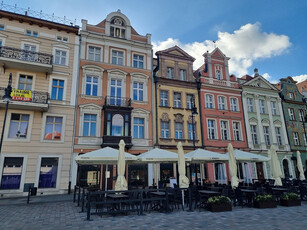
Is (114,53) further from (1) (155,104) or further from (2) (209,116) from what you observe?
(2) (209,116)

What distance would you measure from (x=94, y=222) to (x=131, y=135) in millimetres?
12066

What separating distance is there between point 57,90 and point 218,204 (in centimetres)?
1599

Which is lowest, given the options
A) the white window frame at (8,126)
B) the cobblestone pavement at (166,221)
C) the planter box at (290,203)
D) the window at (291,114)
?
the cobblestone pavement at (166,221)

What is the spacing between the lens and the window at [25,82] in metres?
17.6

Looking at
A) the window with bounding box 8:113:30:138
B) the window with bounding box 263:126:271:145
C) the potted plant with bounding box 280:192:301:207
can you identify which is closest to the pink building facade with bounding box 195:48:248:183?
the window with bounding box 263:126:271:145

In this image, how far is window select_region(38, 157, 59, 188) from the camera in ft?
54.1

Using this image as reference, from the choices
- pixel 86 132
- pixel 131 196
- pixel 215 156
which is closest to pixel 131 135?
pixel 86 132

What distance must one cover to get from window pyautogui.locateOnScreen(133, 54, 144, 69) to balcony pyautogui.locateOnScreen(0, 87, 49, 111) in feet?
30.3

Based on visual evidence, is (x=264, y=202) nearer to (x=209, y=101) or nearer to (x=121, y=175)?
(x=121, y=175)

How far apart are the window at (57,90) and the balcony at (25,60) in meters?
1.08

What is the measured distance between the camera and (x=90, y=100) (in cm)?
1938

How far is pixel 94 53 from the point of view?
20.9 m

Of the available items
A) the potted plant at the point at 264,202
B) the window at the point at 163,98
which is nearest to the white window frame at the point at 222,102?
the window at the point at 163,98

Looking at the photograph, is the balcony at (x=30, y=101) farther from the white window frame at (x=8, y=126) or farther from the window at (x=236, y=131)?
the window at (x=236, y=131)
